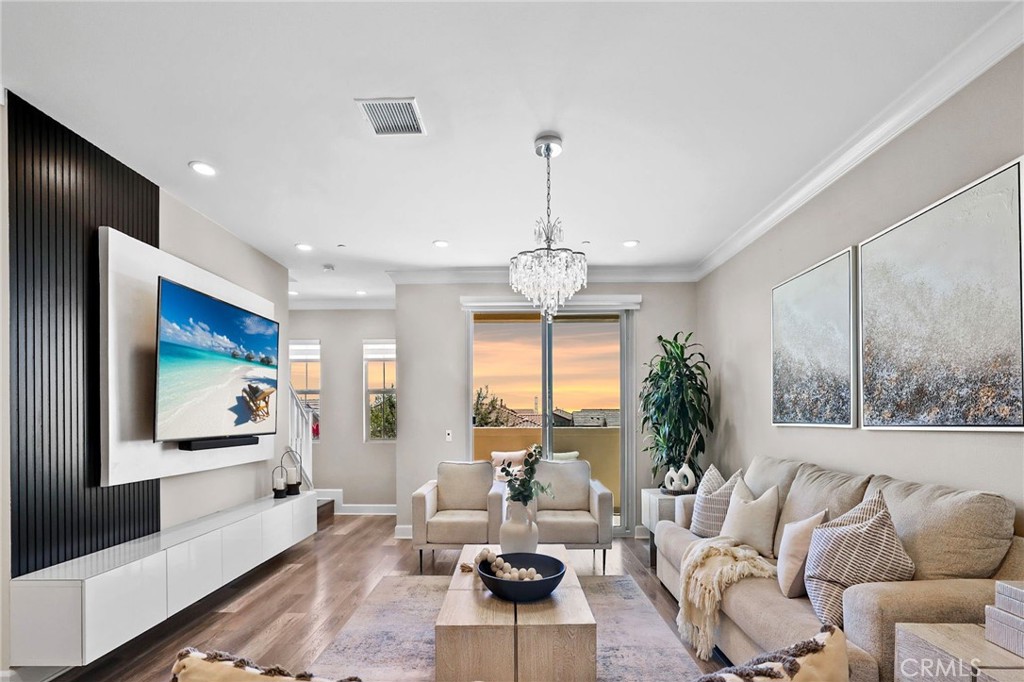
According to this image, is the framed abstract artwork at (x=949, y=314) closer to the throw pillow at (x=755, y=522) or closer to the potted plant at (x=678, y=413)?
the throw pillow at (x=755, y=522)

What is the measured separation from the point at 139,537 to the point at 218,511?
39.7 inches

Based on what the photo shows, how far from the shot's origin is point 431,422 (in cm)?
661

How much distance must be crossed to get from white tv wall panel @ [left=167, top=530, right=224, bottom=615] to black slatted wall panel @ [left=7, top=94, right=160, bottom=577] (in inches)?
12.7

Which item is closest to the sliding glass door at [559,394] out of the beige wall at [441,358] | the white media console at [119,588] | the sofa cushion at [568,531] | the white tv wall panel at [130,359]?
the beige wall at [441,358]

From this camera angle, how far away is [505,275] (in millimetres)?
6621

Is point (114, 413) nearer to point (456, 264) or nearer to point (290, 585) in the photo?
point (290, 585)

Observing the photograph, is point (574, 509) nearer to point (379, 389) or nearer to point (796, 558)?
point (796, 558)

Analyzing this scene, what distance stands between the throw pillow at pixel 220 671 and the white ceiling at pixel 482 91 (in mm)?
1936

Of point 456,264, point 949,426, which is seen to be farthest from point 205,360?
point 949,426

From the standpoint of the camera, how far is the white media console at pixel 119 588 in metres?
2.66

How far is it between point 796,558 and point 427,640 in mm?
2035

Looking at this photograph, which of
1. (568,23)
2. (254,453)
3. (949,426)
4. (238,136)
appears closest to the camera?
(568,23)

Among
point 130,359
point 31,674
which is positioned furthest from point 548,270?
point 31,674

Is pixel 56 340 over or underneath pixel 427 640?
→ over
